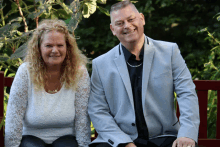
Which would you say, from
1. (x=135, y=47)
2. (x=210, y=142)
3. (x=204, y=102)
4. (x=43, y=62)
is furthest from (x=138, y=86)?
(x=210, y=142)

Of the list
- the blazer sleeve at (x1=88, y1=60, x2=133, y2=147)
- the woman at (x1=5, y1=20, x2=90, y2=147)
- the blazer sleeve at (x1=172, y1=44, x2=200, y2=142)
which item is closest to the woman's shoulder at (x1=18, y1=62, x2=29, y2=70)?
the woman at (x1=5, y1=20, x2=90, y2=147)

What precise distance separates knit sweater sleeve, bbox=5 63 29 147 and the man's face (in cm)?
90

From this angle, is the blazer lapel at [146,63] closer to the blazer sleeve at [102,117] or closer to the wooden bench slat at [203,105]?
the blazer sleeve at [102,117]

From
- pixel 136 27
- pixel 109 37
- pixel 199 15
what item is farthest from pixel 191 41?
pixel 136 27

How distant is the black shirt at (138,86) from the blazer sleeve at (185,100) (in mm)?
276

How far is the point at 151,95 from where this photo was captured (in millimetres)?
2484

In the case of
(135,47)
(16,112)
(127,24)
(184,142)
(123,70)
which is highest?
(127,24)

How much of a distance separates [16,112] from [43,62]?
0.48m

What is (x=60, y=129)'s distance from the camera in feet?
8.70

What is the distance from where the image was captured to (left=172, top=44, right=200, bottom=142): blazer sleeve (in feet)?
7.55

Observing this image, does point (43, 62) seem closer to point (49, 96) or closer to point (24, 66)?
point (24, 66)

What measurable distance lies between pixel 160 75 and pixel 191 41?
307cm

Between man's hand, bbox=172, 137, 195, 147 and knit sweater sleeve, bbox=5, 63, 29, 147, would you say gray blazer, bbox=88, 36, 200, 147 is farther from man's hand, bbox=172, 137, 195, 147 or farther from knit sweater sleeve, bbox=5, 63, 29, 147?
knit sweater sleeve, bbox=5, 63, 29, 147

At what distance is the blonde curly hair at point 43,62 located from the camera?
259 centimetres
